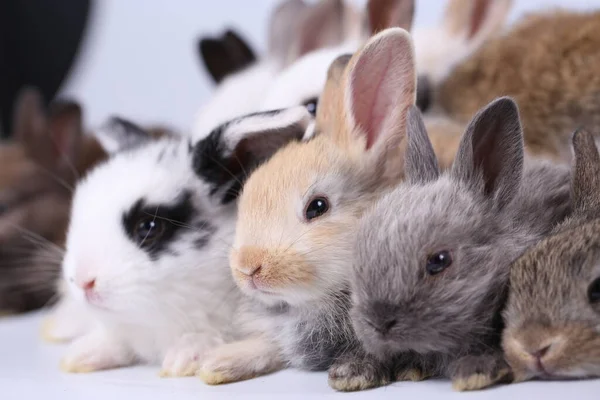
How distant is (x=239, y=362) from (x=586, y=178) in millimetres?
734

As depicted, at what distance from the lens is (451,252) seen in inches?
52.6

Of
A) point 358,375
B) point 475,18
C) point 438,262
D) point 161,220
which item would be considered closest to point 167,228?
point 161,220

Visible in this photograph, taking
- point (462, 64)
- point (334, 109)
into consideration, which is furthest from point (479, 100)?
point (334, 109)

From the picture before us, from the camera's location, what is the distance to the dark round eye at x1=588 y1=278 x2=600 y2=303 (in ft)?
4.20

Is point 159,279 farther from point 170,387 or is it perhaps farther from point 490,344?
point 490,344

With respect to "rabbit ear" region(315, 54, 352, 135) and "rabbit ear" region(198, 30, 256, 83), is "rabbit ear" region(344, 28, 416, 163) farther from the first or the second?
"rabbit ear" region(198, 30, 256, 83)

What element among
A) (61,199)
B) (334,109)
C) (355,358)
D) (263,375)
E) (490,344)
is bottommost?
(61,199)

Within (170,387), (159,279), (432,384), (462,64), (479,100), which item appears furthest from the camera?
(462,64)

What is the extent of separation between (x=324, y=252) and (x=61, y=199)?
1523 millimetres

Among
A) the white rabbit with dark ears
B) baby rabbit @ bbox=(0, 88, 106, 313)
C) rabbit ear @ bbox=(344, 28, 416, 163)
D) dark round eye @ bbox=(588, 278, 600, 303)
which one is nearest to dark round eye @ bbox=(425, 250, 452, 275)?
dark round eye @ bbox=(588, 278, 600, 303)

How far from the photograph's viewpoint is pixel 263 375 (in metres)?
1.62

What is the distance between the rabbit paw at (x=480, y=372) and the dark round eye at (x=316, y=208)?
0.38m

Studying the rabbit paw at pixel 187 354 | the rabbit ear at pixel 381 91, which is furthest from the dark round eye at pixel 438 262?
the rabbit paw at pixel 187 354

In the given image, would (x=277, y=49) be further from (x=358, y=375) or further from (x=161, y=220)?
(x=358, y=375)
